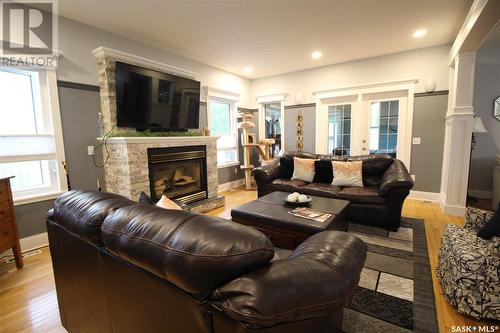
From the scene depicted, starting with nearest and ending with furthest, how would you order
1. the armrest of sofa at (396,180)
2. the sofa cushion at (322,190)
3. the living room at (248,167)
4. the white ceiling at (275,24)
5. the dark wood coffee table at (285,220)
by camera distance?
the living room at (248,167), the dark wood coffee table at (285,220), the white ceiling at (275,24), the armrest of sofa at (396,180), the sofa cushion at (322,190)

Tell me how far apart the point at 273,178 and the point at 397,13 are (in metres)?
2.81

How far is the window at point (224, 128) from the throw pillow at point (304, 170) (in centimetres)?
195

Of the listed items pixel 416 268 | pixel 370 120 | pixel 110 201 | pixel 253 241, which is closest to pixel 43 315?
pixel 110 201

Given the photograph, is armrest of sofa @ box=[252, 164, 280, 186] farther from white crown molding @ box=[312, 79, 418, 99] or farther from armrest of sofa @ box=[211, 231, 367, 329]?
armrest of sofa @ box=[211, 231, 367, 329]

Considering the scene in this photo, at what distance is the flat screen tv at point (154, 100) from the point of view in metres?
3.25

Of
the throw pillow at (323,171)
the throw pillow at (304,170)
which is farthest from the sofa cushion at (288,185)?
the throw pillow at (323,171)

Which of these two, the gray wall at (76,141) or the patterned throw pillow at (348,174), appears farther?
the patterned throw pillow at (348,174)

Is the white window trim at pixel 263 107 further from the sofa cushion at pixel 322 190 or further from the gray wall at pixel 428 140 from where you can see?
the gray wall at pixel 428 140

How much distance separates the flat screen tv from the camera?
3248mm

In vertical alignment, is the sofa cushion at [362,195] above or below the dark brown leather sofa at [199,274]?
below

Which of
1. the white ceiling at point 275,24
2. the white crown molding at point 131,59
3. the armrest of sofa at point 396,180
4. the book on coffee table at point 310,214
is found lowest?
the book on coffee table at point 310,214

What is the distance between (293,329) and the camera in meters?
0.72

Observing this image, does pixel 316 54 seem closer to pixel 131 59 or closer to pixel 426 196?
pixel 131 59

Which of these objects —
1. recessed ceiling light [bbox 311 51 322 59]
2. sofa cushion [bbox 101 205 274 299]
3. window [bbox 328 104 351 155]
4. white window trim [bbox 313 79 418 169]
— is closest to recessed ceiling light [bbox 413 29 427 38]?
white window trim [bbox 313 79 418 169]
